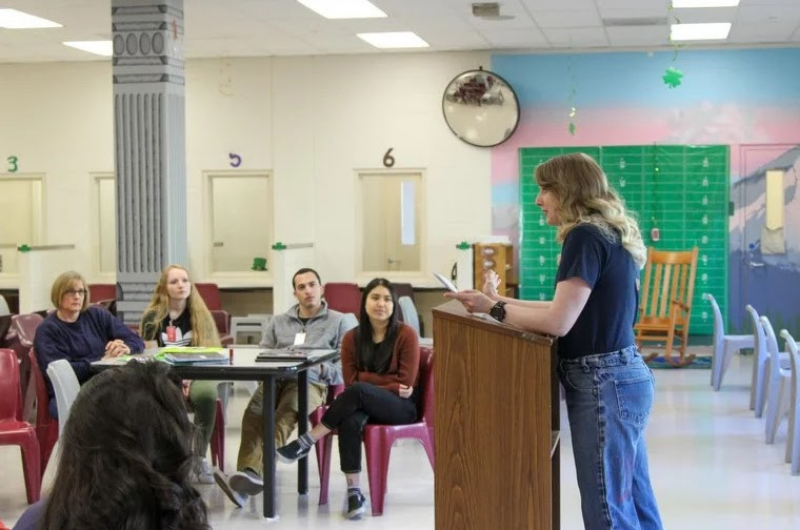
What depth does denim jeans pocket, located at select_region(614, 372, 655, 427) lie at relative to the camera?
3750 millimetres

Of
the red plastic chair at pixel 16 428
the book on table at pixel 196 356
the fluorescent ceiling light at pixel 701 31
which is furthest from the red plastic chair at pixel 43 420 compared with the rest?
the fluorescent ceiling light at pixel 701 31

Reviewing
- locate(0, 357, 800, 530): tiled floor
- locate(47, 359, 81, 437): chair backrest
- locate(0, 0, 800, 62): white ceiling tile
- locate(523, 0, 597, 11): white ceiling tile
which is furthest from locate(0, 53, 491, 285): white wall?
locate(47, 359, 81, 437): chair backrest

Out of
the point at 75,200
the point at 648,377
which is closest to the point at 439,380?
the point at 648,377

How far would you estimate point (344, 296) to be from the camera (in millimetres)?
12594

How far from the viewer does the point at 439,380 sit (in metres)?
3.70

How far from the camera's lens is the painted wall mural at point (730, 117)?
1238cm

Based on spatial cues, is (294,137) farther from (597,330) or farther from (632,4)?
(597,330)

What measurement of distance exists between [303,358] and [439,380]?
2672 mm

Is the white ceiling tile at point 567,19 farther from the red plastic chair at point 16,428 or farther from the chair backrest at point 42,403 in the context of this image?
the red plastic chair at point 16,428

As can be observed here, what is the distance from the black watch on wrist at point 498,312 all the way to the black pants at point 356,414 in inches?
103

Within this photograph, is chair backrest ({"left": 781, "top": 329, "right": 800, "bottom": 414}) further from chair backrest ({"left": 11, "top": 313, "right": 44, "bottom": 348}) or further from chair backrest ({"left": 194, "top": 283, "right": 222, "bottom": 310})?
chair backrest ({"left": 194, "top": 283, "right": 222, "bottom": 310})

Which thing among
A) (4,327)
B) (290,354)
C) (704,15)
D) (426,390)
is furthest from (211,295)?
(426,390)

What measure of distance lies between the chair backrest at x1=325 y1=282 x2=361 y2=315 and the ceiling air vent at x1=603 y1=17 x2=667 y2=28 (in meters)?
3.66

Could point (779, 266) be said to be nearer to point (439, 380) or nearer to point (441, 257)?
point (441, 257)
